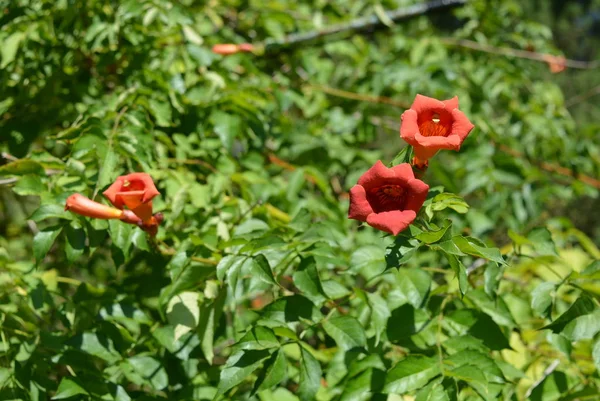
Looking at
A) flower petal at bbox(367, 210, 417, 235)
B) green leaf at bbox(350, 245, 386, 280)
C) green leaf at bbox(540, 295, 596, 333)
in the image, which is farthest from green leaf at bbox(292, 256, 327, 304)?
green leaf at bbox(540, 295, 596, 333)

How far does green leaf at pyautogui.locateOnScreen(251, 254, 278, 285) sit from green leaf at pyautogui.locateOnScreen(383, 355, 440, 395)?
379 millimetres

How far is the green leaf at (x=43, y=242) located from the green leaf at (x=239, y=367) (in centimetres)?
64

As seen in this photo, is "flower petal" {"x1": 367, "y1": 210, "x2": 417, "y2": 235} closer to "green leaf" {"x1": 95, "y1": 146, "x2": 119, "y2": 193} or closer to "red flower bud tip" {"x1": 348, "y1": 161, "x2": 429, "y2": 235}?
"red flower bud tip" {"x1": 348, "y1": 161, "x2": 429, "y2": 235}

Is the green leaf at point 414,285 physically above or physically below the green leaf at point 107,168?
below

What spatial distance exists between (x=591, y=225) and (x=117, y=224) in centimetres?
1514

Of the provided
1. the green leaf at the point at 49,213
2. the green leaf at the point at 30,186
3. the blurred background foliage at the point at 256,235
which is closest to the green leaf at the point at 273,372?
the blurred background foliage at the point at 256,235

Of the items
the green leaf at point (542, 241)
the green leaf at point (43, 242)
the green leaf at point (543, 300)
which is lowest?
the green leaf at point (543, 300)

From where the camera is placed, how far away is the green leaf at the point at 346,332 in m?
1.44

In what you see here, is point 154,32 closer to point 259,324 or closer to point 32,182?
point 32,182

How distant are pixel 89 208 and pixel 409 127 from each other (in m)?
0.86

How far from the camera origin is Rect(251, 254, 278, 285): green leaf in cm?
136

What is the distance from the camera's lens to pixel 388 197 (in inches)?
49.4

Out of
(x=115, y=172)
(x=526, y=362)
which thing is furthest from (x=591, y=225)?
(x=115, y=172)

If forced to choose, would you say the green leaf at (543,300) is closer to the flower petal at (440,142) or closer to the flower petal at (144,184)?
the flower petal at (440,142)
